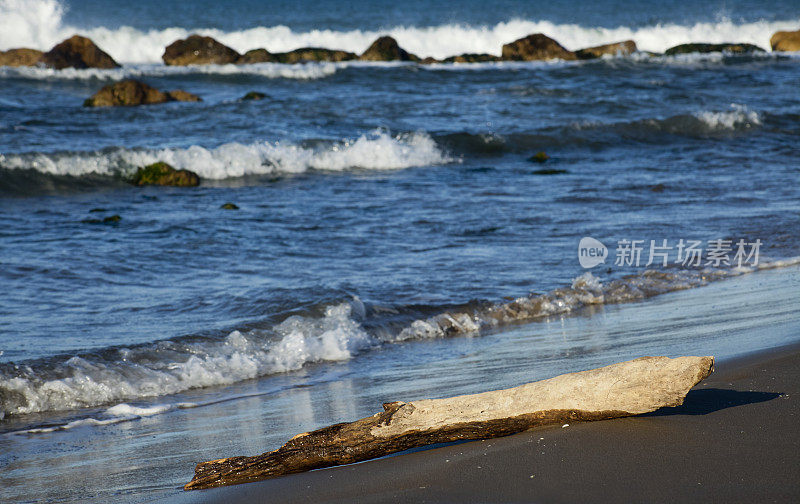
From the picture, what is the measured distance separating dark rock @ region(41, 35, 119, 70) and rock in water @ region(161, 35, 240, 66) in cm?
268

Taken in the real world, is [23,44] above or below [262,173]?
above

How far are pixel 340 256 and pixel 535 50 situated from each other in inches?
997

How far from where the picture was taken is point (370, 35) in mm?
48094

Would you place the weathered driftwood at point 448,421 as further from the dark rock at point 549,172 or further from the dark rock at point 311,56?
the dark rock at point 311,56

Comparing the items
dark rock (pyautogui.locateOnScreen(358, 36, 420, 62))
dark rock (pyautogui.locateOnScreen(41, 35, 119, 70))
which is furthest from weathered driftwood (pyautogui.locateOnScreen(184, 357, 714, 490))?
dark rock (pyautogui.locateOnScreen(358, 36, 420, 62))

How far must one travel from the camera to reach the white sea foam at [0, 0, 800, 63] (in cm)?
4106

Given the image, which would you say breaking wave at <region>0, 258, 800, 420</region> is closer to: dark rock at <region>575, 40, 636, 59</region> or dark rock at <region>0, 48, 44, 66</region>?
dark rock at <region>0, 48, 44, 66</region>

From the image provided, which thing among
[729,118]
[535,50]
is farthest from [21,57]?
[729,118]

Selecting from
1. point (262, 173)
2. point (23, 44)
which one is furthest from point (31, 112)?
point (23, 44)

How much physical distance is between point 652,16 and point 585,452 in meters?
58.2

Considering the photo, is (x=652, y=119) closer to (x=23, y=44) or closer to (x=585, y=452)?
(x=585, y=452)

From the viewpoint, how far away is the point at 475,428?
2.78m

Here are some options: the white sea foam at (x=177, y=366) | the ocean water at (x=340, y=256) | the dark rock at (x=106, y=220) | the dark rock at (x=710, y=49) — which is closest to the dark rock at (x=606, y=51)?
the dark rock at (x=710, y=49)

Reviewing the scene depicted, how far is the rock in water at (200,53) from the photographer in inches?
1154
